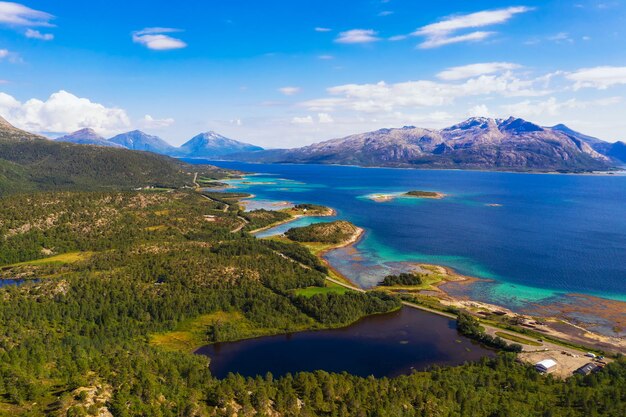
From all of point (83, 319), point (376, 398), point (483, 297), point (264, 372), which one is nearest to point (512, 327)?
point (483, 297)

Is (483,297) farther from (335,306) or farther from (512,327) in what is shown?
(335,306)

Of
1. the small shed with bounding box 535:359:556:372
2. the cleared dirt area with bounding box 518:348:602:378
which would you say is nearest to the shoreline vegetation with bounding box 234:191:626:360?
the cleared dirt area with bounding box 518:348:602:378

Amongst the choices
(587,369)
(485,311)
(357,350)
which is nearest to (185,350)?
(357,350)

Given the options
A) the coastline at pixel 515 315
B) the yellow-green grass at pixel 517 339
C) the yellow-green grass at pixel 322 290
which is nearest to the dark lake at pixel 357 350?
the yellow-green grass at pixel 517 339

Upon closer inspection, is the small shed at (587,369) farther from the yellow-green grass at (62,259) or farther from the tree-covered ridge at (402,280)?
the yellow-green grass at (62,259)

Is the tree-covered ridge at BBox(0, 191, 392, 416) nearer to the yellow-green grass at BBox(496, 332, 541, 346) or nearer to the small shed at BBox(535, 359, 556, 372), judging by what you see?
the yellow-green grass at BBox(496, 332, 541, 346)

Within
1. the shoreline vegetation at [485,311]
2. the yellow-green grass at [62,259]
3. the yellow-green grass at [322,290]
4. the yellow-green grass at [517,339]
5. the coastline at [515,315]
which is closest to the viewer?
the yellow-green grass at [517,339]
